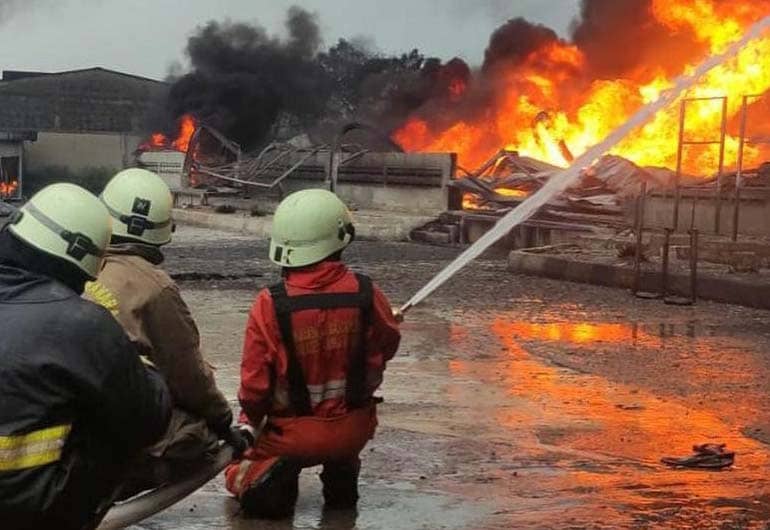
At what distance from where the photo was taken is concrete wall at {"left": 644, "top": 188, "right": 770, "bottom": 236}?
16.7 m

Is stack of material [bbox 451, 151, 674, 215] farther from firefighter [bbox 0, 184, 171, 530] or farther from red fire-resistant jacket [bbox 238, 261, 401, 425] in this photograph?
firefighter [bbox 0, 184, 171, 530]

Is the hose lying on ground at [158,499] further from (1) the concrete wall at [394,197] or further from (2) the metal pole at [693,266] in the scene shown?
(1) the concrete wall at [394,197]

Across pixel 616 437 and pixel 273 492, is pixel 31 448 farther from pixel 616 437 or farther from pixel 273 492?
pixel 616 437

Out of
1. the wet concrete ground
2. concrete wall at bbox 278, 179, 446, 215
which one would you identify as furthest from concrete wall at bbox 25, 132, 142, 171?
the wet concrete ground

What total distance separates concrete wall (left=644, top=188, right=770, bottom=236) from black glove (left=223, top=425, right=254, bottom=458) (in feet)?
43.7

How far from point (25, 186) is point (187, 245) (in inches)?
931

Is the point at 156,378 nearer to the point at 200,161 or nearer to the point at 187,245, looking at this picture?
the point at 187,245

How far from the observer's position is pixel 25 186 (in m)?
44.2

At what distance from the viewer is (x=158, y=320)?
4.28 metres

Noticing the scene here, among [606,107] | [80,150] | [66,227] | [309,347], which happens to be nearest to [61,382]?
[66,227]

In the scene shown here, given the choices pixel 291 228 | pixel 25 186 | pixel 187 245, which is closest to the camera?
pixel 291 228

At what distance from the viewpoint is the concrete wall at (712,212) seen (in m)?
16.7

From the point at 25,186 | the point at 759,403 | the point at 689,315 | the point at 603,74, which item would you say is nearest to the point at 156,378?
the point at 759,403

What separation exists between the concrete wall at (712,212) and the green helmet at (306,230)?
12869 mm
